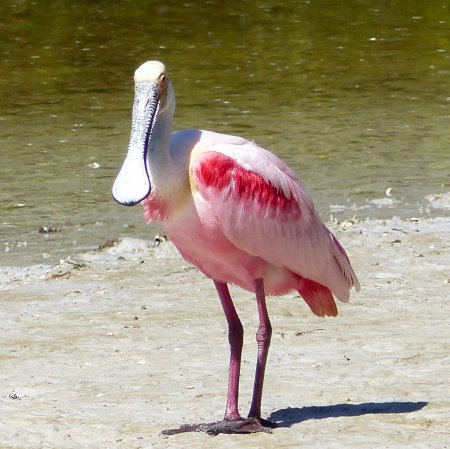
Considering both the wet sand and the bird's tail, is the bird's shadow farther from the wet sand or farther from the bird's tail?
the bird's tail

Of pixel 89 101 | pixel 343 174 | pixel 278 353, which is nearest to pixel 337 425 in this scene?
pixel 278 353

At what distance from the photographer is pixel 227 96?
55.1 ft

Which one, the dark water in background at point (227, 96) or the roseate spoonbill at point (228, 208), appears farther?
the dark water in background at point (227, 96)

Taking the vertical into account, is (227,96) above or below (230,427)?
below

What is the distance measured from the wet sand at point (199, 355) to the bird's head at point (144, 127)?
1.00 metres

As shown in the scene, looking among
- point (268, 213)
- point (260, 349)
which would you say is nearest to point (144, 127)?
point (268, 213)

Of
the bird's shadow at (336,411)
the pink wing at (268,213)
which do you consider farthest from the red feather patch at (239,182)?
the bird's shadow at (336,411)

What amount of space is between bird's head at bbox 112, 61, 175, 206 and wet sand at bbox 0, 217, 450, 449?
1.00 metres

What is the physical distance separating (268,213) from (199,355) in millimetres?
1262

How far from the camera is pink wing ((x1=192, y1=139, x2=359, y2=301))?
568 cm

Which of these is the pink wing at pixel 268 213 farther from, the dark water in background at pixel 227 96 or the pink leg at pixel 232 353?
the dark water in background at pixel 227 96

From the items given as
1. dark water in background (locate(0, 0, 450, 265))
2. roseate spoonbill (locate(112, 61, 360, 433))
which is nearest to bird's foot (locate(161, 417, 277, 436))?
roseate spoonbill (locate(112, 61, 360, 433))

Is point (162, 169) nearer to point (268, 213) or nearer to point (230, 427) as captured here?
point (268, 213)

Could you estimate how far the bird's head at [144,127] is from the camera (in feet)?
18.1
